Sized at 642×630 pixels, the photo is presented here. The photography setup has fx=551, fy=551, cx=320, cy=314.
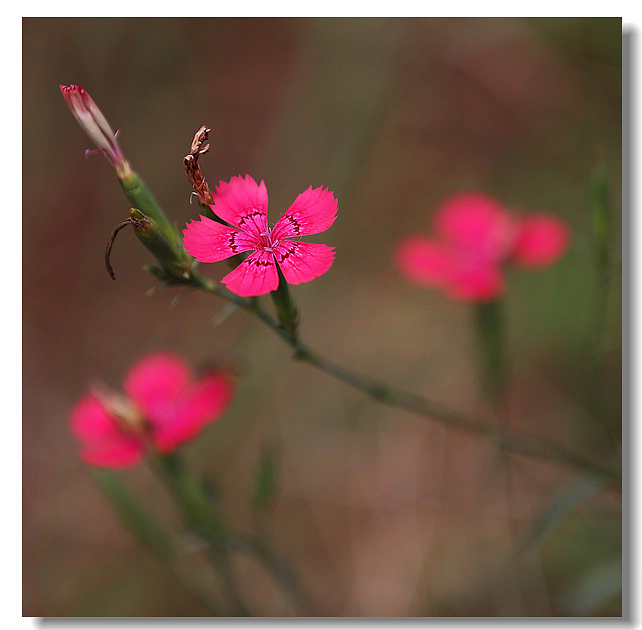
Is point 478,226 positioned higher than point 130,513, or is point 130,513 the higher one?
point 478,226

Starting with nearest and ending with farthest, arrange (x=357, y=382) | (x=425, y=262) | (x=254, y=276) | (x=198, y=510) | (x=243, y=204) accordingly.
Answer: (x=254, y=276), (x=243, y=204), (x=357, y=382), (x=198, y=510), (x=425, y=262)

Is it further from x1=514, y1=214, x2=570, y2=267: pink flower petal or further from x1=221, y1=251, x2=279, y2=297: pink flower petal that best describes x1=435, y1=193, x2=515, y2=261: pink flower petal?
x1=221, y1=251, x2=279, y2=297: pink flower petal

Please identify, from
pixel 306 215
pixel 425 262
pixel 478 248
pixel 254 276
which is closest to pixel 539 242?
pixel 478 248

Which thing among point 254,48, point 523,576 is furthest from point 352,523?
point 254,48

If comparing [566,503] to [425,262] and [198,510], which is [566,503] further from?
[198,510]

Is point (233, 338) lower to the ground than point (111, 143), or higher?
lower

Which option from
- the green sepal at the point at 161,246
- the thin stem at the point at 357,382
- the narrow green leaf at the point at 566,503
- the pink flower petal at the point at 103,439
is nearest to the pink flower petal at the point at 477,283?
the thin stem at the point at 357,382

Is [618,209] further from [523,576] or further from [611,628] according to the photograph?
[611,628]
